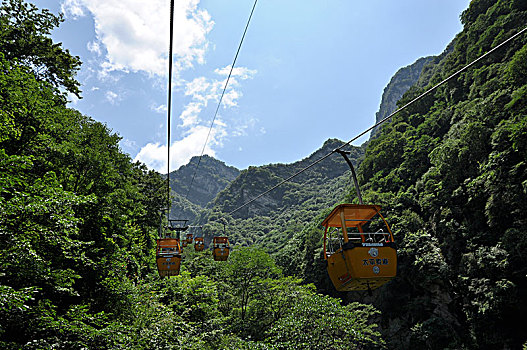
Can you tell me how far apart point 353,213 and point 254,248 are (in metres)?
24.8

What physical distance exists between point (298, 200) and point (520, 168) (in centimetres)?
12325

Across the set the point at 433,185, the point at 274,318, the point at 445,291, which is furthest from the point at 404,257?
the point at 274,318

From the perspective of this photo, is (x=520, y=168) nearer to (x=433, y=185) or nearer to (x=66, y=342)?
(x=433, y=185)

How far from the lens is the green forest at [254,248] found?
7.61 meters

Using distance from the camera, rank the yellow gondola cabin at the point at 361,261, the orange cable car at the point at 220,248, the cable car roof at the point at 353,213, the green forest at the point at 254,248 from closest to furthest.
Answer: the yellow gondola cabin at the point at 361,261
the cable car roof at the point at 353,213
the green forest at the point at 254,248
the orange cable car at the point at 220,248

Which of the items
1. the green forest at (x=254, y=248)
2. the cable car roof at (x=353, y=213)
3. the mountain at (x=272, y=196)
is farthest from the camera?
the mountain at (x=272, y=196)

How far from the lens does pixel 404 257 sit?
29297 millimetres

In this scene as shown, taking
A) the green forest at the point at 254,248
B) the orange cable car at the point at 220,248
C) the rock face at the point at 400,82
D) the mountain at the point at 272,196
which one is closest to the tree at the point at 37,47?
the green forest at the point at 254,248

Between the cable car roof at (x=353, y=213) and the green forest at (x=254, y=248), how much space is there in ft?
20.6

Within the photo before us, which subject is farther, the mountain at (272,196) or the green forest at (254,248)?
the mountain at (272,196)

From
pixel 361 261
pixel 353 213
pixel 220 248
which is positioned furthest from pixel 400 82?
pixel 361 261

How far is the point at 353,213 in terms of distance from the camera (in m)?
6.10

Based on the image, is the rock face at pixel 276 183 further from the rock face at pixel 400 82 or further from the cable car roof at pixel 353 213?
the cable car roof at pixel 353 213

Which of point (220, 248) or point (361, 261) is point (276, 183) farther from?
point (361, 261)
